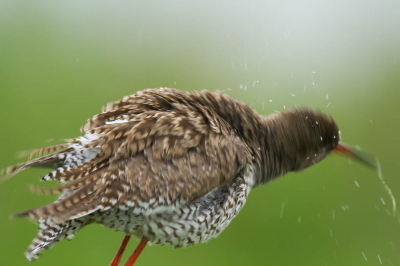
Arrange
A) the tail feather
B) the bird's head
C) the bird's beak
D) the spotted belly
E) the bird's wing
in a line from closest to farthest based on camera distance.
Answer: the bird's wing < the spotted belly < the tail feather < the bird's head < the bird's beak

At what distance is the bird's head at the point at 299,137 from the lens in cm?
452

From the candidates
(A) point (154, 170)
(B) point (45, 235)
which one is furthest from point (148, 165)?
(B) point (45, 235)

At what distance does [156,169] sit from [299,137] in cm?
165

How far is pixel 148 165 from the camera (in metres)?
3.41

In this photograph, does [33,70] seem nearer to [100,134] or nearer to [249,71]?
[249,71]

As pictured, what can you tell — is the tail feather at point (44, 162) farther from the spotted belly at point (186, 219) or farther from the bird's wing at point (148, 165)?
the spotted belly at point (186, 219)

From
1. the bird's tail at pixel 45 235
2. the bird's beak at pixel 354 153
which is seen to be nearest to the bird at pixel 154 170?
the bird's tail at pixel 45 235

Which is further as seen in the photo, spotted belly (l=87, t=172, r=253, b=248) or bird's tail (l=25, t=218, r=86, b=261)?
spotted belly (l=87, t=172, r=253, b=248)

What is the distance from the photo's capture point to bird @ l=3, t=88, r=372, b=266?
3.30m

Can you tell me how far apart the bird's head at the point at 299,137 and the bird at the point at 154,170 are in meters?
0.35

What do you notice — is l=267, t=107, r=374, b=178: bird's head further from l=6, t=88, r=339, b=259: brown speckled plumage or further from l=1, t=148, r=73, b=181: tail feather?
l=1, t=148, r=73, b=181: tail feather

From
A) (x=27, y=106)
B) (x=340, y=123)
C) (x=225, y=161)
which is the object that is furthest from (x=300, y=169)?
(x=27, y=106)

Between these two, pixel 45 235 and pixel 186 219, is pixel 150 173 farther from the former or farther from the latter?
pixel 45 235

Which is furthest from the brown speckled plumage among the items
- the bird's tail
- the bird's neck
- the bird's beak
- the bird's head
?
the bird's beak
